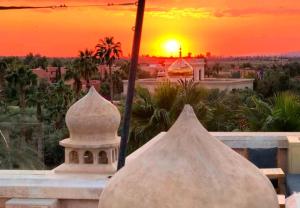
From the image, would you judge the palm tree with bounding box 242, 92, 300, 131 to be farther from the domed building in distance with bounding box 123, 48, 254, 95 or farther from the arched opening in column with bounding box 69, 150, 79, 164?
the arched opening in column with bounding box 69, 150, 79, 164

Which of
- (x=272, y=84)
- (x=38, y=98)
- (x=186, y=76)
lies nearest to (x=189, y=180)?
(x=186, y=76)

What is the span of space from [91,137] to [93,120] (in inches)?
10.2

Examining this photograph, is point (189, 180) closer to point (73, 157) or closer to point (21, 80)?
point (73, 157)

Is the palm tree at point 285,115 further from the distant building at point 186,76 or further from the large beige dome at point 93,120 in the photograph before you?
the large beige dome at point 93,120

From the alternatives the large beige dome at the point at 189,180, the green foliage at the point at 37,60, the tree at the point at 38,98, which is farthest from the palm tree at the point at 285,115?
the green foliage at the point at 37,60

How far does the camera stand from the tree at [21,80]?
120 feet

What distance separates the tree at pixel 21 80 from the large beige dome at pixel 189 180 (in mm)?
34151

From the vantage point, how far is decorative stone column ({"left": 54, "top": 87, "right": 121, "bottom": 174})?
6.73m

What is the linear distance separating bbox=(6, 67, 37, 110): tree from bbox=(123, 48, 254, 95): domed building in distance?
11.5 meters

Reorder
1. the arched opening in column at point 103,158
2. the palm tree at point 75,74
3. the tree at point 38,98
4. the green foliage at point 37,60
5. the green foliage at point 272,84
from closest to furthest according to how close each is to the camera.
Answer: the arched opening in column at point 103,158 → the green foliage at point 272,84 → the tree at point 38,98 → the palm tree at point 75,74 → the green foliage at point 37,60

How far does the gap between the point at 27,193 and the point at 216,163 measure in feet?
9.59

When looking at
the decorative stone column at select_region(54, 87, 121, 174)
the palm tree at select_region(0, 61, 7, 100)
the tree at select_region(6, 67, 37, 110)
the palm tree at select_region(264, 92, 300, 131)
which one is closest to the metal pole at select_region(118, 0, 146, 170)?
the decorative stone column at select_region(54, 87, 121, 174)

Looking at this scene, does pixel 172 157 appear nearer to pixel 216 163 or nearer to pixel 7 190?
pixel 216 163

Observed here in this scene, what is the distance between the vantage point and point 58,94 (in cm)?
3522
